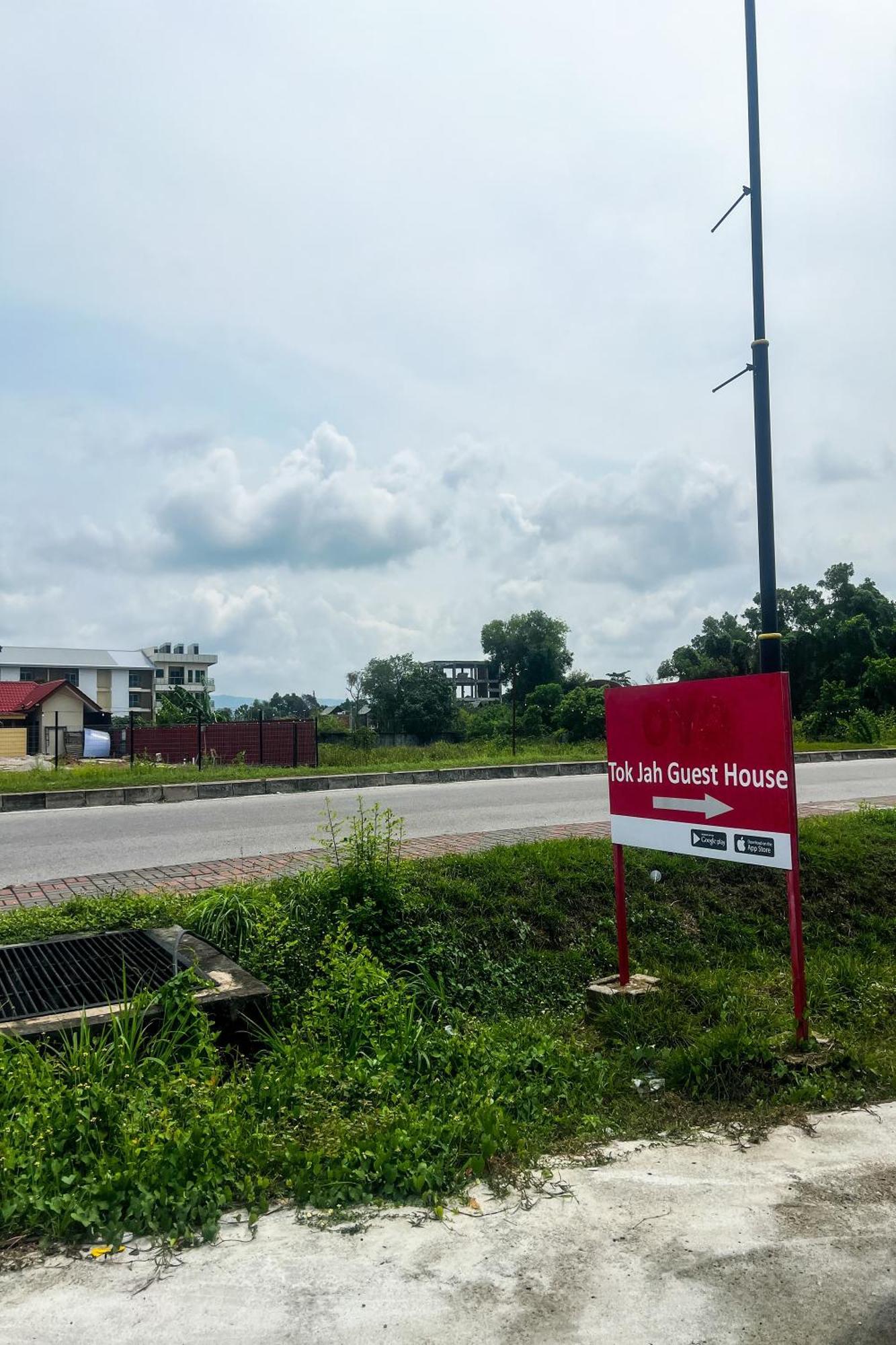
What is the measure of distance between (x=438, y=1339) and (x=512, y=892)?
170 inches

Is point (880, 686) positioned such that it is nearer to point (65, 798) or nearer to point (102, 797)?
point (102, 797)

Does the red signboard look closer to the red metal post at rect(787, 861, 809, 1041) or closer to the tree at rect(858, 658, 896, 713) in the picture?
the red metal post at rect(787, 861, 809, 1041)

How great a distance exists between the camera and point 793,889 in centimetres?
449

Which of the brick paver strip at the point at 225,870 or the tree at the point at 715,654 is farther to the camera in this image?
the tree at the point at 715,654

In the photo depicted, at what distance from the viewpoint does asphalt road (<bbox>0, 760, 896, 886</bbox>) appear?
9.02 metres

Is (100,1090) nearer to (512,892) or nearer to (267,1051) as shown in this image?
(267,1051)

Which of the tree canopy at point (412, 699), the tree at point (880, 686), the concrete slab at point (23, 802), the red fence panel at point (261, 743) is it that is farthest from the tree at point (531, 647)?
the concrete slab at point (23, 802)

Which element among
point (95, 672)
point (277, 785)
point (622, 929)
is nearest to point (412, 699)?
point (95, 672)

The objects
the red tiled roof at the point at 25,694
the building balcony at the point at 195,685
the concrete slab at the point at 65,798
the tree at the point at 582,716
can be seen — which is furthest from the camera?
the building balcony at the point at 195,685

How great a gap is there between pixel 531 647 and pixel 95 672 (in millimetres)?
37667

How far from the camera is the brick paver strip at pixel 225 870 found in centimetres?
717

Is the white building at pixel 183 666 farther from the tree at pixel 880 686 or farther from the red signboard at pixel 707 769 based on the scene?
the red signboard at pixel 707 769

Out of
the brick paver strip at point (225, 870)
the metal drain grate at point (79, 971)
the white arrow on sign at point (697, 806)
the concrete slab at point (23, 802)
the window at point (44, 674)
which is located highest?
the window at point (44, 674)

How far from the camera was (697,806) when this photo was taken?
4996 millimetres
